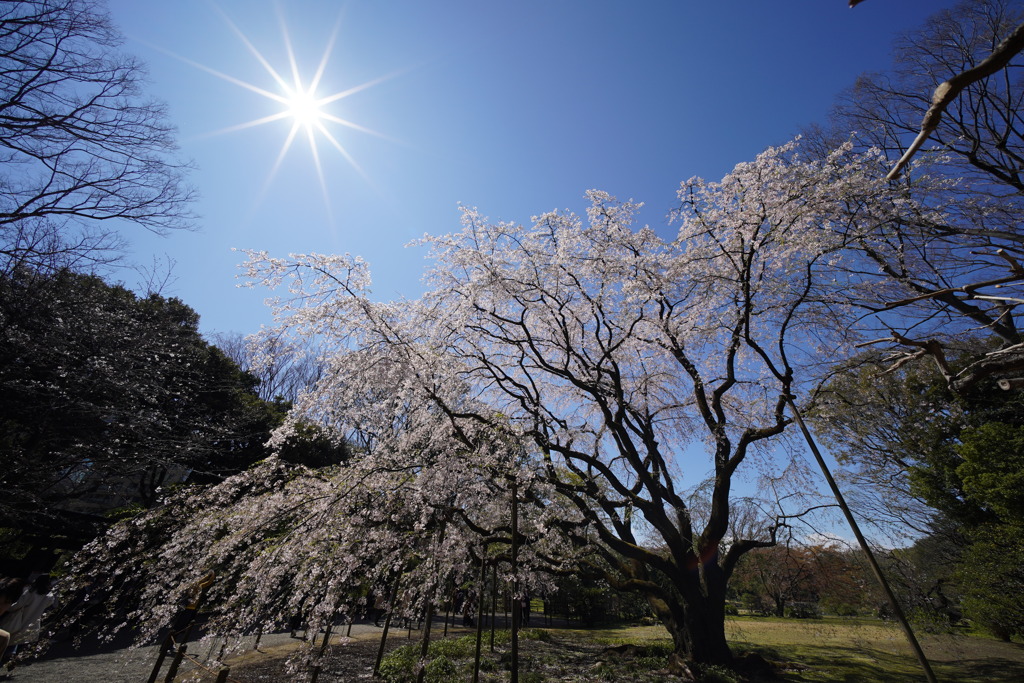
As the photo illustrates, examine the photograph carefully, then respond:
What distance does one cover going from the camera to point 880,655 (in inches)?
408

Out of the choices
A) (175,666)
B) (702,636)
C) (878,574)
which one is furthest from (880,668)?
(175,666)

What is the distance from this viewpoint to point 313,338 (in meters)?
7.30

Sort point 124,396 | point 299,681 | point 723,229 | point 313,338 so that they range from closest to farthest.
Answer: point 299,681 → point 313,338 → point 723,229 → point 124,396

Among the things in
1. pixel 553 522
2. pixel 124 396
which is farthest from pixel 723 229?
pixel 124 396

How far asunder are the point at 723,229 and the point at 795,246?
51.8 inches

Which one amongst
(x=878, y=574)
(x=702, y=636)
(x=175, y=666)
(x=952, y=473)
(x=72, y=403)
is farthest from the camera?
(x=952, y=473)

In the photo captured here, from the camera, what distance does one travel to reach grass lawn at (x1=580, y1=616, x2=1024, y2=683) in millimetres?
8109

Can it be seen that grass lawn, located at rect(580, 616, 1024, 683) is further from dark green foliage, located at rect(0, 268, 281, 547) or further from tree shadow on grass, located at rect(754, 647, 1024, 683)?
dark green foliage, located at rect(0, 268, 281, 547)

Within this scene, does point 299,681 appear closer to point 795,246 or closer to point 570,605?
point 795,246

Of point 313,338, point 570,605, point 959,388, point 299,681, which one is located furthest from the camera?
point 570,605

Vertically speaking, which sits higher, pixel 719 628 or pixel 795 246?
pixel 795 246

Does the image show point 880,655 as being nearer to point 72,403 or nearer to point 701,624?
point 701,624

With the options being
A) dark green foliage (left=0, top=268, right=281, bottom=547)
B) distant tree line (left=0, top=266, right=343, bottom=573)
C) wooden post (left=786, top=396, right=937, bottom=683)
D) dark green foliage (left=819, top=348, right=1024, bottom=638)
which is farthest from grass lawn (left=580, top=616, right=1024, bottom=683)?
dark green foliage (left=0, top=268, right=281, bottom=547)

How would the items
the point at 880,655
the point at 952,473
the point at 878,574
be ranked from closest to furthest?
the point at 878,574 → the point at 880,655 → the point at 952,473
